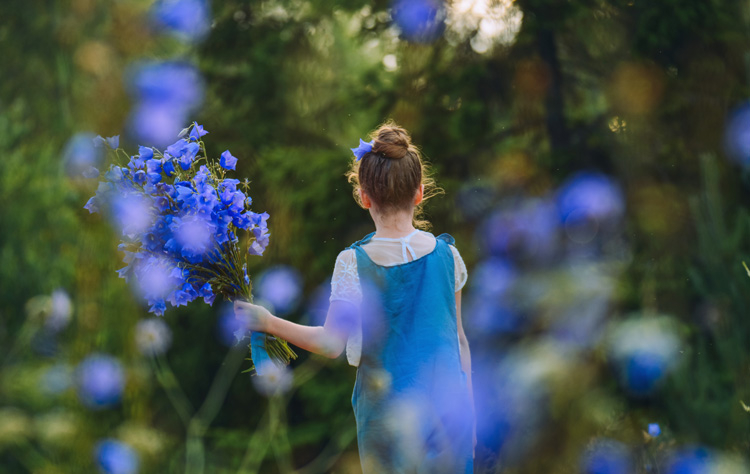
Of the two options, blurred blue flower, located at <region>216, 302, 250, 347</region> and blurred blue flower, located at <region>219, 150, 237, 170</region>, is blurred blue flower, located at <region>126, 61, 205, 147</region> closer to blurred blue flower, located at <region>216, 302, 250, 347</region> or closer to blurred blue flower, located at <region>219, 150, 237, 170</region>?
blurred blue flower, located at <region>216, 302, 250, 347</region>

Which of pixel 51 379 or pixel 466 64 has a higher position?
pixel 466 64

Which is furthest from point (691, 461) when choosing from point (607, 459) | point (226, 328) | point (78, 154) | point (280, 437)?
point (78, 154)

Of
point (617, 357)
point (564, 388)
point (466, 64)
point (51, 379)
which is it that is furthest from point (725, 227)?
point (51, 379)

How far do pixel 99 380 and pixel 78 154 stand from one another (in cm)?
161

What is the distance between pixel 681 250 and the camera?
407 centimetres

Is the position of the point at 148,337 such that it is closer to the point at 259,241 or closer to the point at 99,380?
the point at 99,380

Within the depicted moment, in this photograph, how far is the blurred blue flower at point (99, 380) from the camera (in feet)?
12.6

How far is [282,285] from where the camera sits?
5.05 metres

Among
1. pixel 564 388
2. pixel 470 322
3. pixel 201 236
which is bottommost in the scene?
pixel 564 388

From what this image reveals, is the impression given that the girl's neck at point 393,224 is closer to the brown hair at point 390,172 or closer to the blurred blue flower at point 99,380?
the brown hair at point 390,172

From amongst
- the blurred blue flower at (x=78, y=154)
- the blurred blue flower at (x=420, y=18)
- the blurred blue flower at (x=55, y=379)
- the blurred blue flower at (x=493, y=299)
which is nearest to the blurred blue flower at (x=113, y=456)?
the blurred blue flower at (x=55, y=379)

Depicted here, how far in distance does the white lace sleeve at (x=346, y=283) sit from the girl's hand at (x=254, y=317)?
17 cm

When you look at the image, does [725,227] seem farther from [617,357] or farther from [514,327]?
[514,327]

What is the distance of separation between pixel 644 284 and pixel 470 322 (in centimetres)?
96
